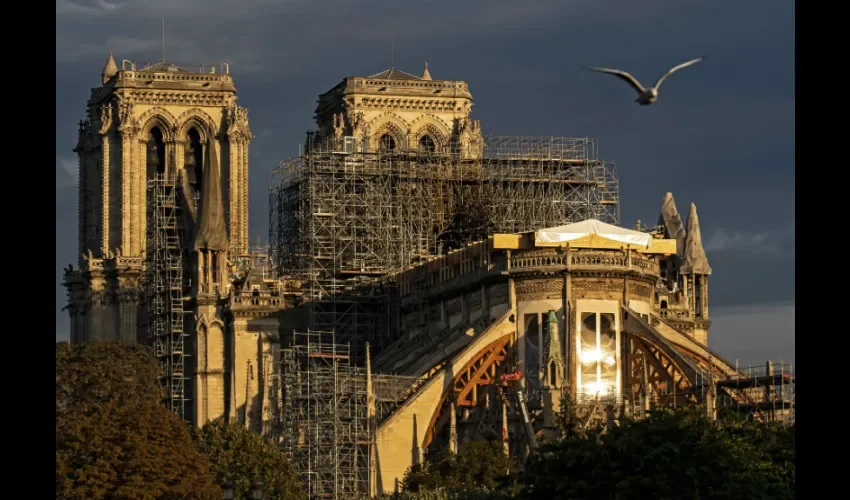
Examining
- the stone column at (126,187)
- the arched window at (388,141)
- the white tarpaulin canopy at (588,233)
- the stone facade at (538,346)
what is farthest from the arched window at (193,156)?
the white tarpaulin canopy at (588,233)

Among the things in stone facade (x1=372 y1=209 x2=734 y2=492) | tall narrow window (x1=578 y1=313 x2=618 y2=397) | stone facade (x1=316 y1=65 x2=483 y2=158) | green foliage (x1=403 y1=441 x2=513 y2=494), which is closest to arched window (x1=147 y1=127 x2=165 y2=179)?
stone facade (x1=316 y1=65 x2=483 y2=158)

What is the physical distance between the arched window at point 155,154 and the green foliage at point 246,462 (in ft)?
121

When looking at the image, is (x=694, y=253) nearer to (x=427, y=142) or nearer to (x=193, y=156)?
(x=427, y=142)

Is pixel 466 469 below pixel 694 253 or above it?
below

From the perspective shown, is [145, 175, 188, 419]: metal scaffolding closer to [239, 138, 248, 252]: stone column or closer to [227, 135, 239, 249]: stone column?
[227, 135, 239, 249]: stone column

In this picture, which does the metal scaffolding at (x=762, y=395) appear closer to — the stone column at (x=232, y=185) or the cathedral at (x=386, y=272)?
the cathedral at (x=386, y=272)

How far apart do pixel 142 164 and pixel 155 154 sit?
6.11 feet

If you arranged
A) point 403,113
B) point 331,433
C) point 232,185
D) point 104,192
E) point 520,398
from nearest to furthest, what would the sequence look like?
point 520,398 → point 331,433 → point 403,113 → point 104,192 → point 232,185

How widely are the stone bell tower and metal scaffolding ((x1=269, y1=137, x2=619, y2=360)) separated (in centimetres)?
943

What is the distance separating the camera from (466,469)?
75.1m

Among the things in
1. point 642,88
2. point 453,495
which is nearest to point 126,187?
point 453,495

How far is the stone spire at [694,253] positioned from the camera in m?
112

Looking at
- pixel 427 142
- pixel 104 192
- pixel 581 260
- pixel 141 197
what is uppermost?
pixel 427 142

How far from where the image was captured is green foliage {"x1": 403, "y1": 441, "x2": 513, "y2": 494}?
243ft
